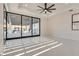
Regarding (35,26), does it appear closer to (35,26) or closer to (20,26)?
(35,26)

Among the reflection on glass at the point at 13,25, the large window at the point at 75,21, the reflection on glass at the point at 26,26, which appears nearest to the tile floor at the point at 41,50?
the reflection on glass at the point at 13,25

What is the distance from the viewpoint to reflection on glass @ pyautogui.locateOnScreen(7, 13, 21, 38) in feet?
Answer: 24.4

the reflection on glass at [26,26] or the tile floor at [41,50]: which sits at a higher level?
the reflection on glass at [26,26]

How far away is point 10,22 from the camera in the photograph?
7613mm

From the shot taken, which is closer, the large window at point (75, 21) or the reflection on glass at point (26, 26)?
the large window at point (75, 21)

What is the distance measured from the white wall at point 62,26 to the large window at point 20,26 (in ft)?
5.48

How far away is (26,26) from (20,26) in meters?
0.87

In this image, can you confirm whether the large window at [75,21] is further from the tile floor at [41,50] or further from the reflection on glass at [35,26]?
the reflection on glass at [35,26]

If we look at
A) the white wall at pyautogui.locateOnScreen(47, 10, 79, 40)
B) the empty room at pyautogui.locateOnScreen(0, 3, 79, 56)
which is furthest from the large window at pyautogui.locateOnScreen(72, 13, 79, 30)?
the white wall at pyautogui.locateOnScreen(47, 10, 79, 40)

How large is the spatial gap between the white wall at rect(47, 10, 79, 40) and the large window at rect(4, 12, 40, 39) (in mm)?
1671

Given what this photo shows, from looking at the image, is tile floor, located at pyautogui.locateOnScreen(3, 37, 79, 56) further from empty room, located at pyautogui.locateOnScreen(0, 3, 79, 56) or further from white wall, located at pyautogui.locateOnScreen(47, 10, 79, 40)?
white wall, located at pyautogui.locateOnScreen(47, 10, 79, 40)

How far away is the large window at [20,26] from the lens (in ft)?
24.0

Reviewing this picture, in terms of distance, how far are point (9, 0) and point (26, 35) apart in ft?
27.5

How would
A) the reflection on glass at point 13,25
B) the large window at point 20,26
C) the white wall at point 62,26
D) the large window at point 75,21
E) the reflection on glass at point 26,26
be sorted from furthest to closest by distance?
the reflection on glass at point 26,26 < the white wall at point 62,26 < the large window at point 75,21 < the reflection on glass at point 13,25 < the large window at point 20,26
